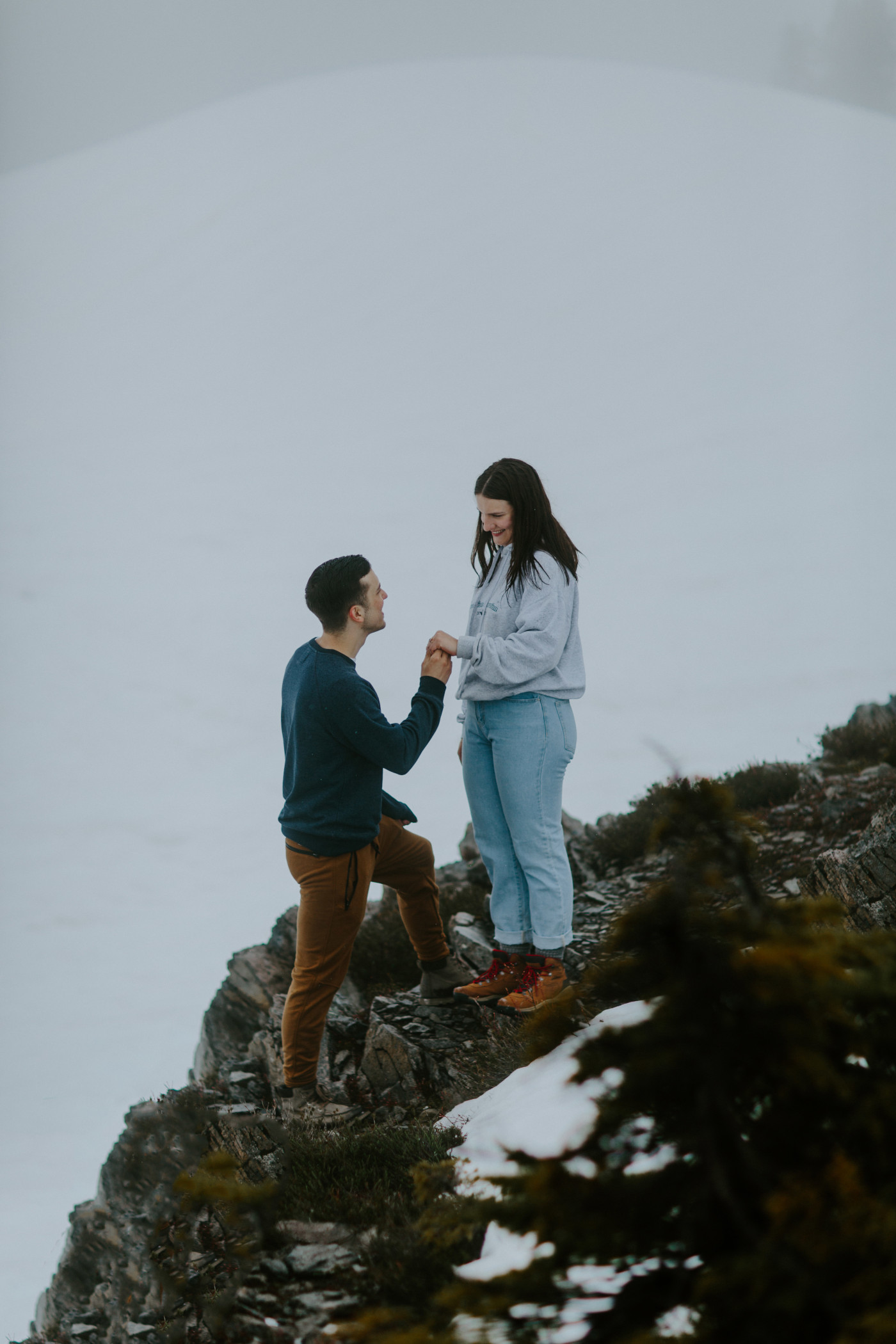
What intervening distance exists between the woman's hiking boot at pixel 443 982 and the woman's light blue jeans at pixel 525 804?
1001 millimetres

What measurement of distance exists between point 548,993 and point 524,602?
1915 mm

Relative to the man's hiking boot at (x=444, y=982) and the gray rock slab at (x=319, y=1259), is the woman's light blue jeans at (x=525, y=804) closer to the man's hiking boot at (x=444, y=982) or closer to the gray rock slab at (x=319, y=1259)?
the man's hiking boot at (x=444, y=982)

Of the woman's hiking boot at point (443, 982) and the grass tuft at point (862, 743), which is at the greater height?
the grass tuft at point (862, 743)

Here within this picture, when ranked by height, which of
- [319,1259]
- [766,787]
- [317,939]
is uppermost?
[766,787]

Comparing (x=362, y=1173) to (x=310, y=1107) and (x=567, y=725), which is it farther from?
(x=567, y=725)

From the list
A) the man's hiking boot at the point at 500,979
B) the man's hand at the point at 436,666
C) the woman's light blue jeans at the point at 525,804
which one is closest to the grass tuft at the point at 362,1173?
the man's hiking boot at the point at 500,979

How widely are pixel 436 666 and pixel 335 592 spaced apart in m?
0.60

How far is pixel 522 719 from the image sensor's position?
4398 mm

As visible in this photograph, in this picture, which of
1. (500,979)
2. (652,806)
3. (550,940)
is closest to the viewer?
(550,940)

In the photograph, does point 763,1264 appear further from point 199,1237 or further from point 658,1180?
point 199,1237

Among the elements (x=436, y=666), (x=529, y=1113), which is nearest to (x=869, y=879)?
(x=529, y=1113)

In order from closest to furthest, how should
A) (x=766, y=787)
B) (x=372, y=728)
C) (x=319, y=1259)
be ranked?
(x=319, y=1259) → (x=372, y=728) → (x=766, y=787)

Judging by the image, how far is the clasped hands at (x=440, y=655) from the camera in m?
4.26

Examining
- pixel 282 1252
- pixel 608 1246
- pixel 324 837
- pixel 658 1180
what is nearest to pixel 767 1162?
pixel 658 1180
